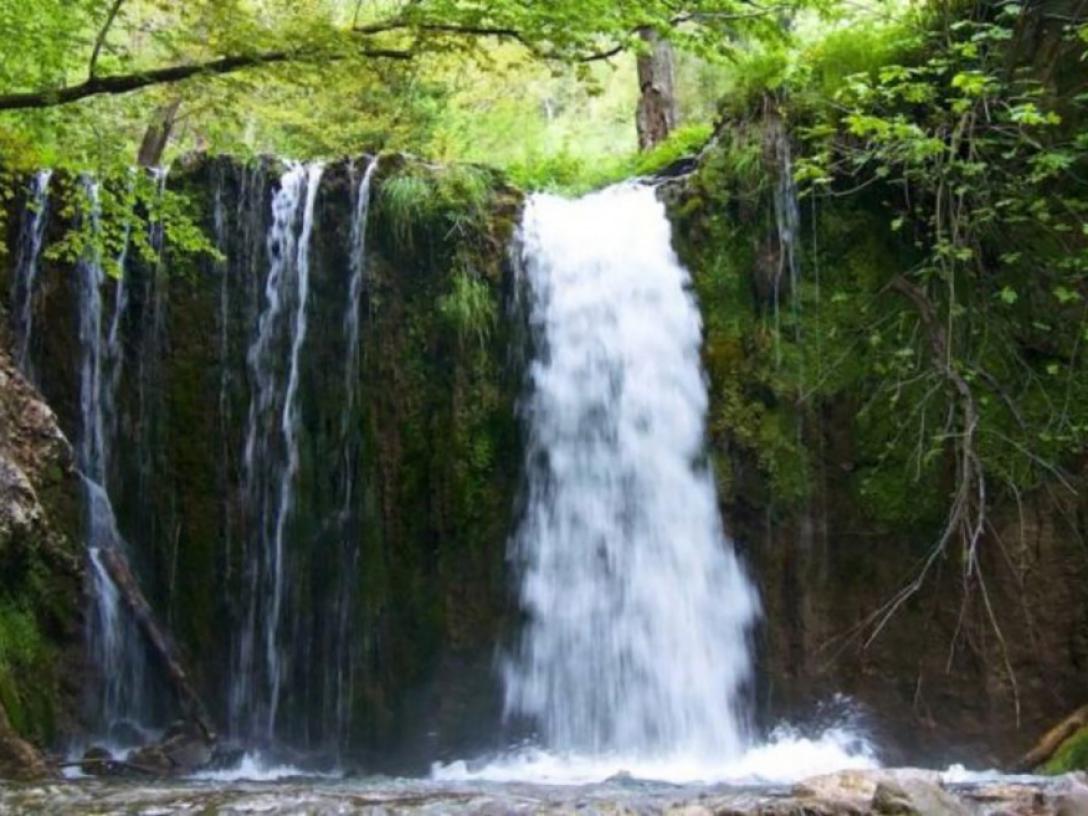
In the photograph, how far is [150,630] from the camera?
300 inches

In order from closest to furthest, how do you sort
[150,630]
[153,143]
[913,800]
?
[913,800] < [150,630] < [153,143]

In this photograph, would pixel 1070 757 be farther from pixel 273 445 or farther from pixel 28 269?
pixel 28 269

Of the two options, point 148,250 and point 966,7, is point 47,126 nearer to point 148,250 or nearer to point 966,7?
point 148,250

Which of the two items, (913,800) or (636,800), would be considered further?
(636,800)

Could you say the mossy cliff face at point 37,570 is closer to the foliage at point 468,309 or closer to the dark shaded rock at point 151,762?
the dark shaded rock at point 151,762

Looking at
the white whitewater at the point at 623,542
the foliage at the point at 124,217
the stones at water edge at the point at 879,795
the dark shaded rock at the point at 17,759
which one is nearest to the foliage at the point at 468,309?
the white whitewater at the point at 623,542

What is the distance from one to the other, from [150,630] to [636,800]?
4.49 m

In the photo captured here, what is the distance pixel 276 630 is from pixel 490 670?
5.52ft

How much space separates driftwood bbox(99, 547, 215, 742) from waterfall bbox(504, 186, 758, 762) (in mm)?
2257

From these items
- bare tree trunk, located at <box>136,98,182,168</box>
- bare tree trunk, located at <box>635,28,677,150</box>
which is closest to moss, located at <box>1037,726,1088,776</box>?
bare tree trunk, located at <box>635,28,677,150</box>

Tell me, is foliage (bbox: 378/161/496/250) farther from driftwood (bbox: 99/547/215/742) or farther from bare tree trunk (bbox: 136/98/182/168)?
bare tree trunk (bbox: 136/98/182/168)

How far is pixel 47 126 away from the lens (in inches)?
262

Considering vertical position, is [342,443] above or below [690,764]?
above

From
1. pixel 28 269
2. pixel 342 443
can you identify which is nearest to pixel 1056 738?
pixel 342 443
